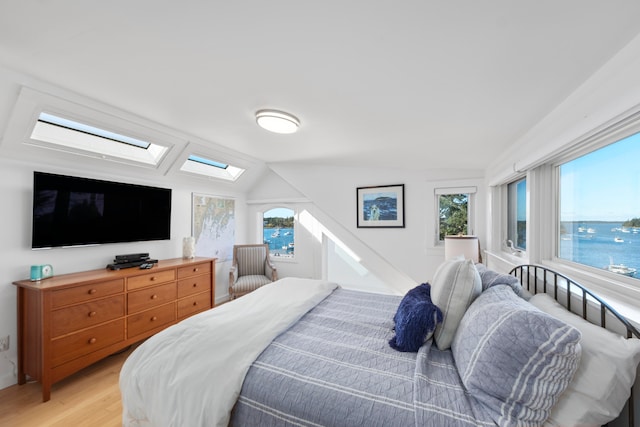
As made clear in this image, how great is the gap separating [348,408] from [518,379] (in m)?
0.64

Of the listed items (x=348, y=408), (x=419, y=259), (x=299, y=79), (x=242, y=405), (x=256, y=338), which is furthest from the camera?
(x=419, y=259)

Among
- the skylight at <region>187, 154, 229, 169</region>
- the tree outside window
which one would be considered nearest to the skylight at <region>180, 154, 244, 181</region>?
the skylight at <region>187, 154, 229, 169</region>

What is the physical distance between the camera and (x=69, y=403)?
6.51 ft

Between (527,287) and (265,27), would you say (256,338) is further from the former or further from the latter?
(527,287)

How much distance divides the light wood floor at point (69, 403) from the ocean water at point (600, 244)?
3233 mm

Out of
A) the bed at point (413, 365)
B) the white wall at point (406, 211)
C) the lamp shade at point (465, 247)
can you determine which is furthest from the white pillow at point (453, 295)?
the white wall at point (406, 211)

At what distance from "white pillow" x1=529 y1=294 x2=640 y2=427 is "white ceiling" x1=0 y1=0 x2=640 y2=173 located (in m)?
1.15

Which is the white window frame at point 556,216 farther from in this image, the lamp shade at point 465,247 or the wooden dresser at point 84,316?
the wooden dresser at point 84,316

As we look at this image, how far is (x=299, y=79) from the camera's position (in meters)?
1.62

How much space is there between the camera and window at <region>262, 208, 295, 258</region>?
4.77m

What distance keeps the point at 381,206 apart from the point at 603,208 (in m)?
2.51

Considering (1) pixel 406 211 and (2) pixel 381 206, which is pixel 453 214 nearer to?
(1) pixel 406 211

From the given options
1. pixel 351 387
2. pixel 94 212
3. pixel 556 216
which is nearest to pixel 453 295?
pixel 351 387

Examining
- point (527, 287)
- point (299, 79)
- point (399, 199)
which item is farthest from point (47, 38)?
point (399, 199)
